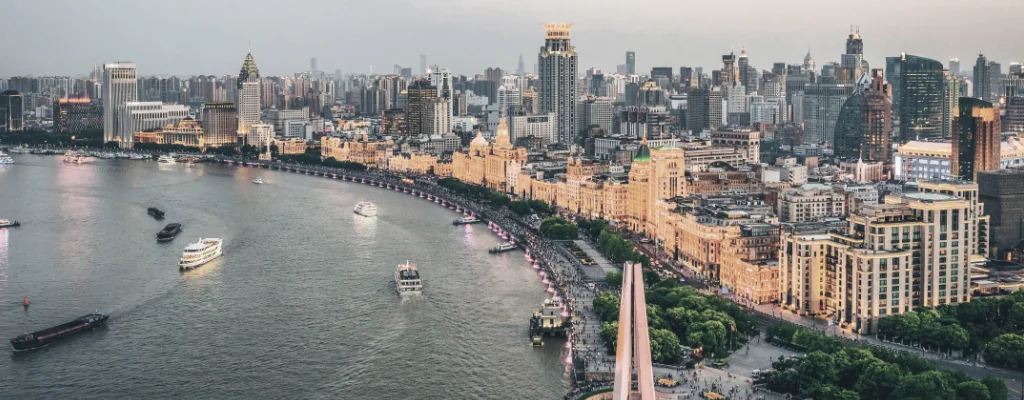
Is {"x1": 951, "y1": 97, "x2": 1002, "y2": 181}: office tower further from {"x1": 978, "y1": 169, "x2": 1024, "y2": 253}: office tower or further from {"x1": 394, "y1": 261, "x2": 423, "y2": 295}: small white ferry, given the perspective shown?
{"x1": 394, "y1": 261, "x2": 423, "y2": 295}: small white ferry

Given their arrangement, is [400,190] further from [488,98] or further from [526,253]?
[488,98]

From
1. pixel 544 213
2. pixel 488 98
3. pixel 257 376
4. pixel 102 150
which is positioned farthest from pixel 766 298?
pixel 488 98

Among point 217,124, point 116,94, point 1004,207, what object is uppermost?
point 116,94

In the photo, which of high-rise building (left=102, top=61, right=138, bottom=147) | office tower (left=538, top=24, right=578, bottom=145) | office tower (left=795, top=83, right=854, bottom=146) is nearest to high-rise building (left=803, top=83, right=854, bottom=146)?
office tower (left=795, top=83, right=854, bottom=146)

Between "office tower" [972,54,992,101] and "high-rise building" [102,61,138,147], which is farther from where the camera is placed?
"high-rise building" [102,61,138,147]

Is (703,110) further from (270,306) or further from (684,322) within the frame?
(684,322)

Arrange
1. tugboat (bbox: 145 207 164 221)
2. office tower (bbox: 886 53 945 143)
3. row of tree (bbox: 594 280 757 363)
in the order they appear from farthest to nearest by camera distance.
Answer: office tower (bbox: 886 53 945 143), tugboat (bbox: 145 207 164 221), row of tree (bbox: 594 280 757 363)

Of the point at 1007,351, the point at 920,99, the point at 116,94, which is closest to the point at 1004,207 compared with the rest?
the point at 1007,351
